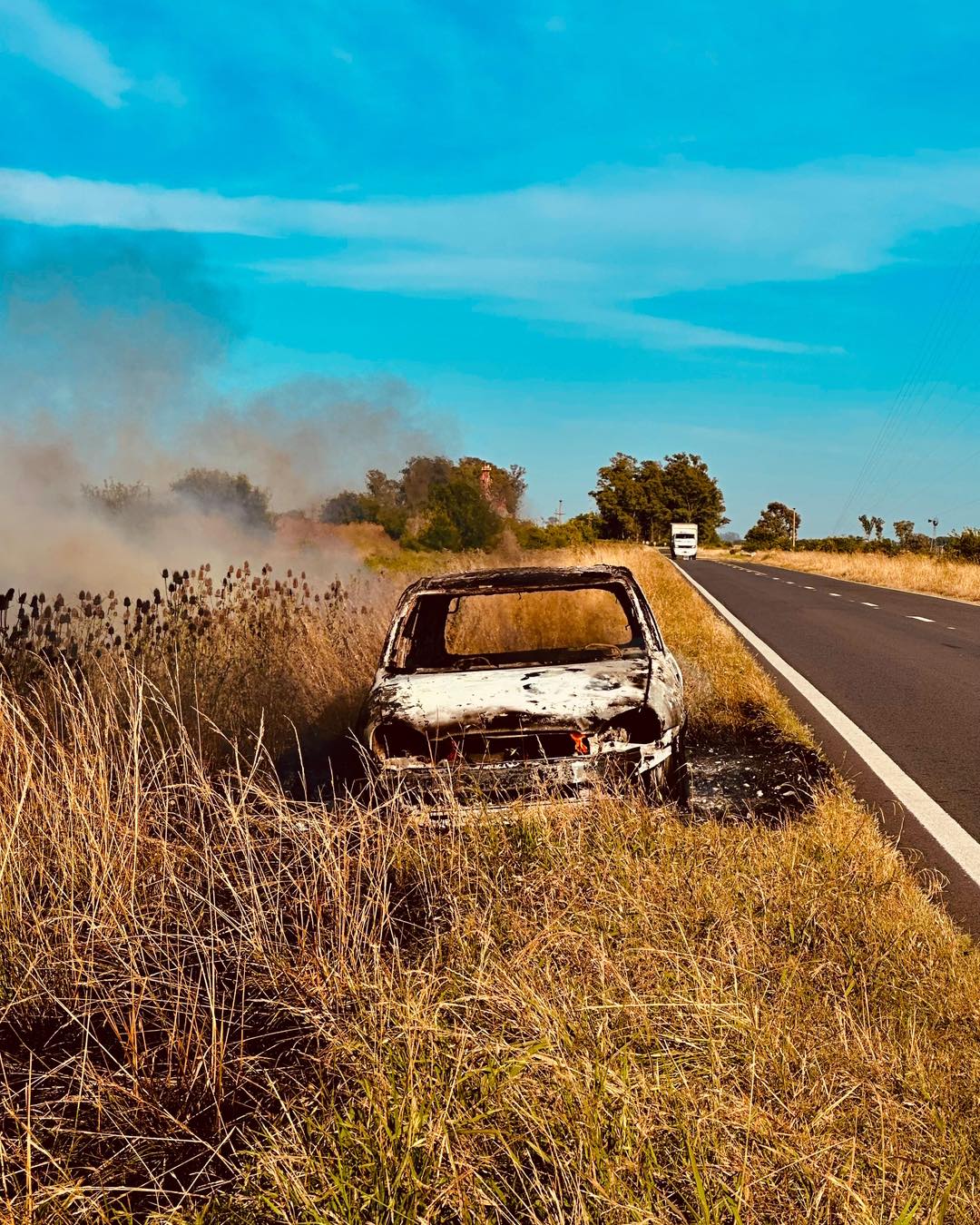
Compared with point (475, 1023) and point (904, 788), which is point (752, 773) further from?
point (475, 1023)

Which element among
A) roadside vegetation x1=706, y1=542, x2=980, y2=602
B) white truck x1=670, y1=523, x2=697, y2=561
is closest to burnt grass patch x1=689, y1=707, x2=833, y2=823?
roadside vegetation x1=706, y1=542, x2=980, y2=602

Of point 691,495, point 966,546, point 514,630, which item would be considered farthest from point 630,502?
point 514,630

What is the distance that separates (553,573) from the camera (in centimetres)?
563

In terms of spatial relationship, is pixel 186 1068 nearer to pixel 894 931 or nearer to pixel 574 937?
pixel 574 937

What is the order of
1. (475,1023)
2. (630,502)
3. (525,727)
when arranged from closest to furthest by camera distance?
1. (475,1023)
2. (525,727)
3. (630,502)

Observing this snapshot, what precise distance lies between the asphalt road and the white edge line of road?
0.06m

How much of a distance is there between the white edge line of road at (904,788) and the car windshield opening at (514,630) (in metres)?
1.86

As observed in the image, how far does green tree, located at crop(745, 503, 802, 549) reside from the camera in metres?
134

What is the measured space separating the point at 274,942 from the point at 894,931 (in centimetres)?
220

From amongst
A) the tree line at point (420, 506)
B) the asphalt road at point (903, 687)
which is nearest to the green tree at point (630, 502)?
the tree line at point (420, 506)

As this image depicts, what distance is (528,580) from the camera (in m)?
5.61

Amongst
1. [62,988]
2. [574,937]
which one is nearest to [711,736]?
[574,937]

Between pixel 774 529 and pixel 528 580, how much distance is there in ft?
473

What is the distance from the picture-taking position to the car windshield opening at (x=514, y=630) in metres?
5.75
